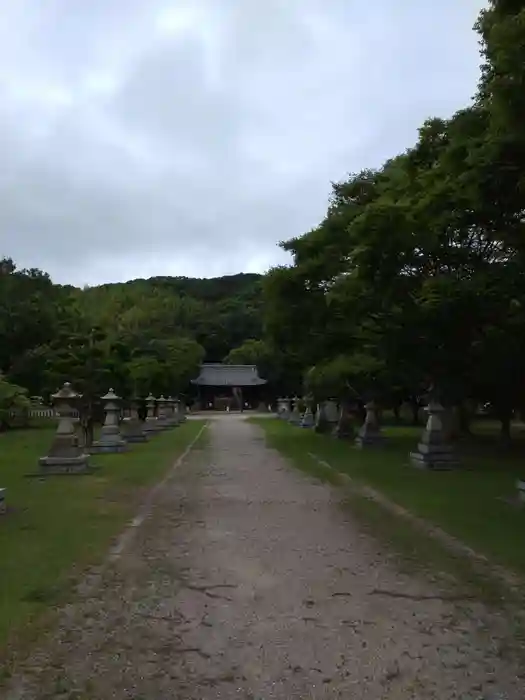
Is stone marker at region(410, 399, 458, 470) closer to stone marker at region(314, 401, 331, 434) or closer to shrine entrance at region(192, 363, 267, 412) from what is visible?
stone marker at region(314, 401, 331, 434)

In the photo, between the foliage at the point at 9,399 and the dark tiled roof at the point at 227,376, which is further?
the dark tiled roof at the point at 227,376

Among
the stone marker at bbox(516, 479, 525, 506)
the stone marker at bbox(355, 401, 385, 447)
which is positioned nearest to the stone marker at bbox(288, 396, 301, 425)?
the stone marker at bbox(355, 401, 385, 447)

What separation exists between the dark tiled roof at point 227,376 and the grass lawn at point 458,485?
47975 millimetres

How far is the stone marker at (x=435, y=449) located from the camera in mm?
16672

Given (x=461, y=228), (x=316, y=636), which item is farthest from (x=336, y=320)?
(x=316, y=636)

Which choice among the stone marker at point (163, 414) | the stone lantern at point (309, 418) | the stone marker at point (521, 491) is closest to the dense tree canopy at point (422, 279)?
the stone marker at point (521, 491)

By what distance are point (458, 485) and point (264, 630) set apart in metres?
9.29

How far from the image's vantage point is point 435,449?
55.2 feet

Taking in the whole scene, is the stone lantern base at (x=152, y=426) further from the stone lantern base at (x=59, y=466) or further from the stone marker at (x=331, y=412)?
the stone lantern base at (x=59, y=466)

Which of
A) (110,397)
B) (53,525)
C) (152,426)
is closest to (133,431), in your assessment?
(110,397)

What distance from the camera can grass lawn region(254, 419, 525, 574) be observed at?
349 inches

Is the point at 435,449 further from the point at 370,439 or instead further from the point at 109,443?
the point at 109,443

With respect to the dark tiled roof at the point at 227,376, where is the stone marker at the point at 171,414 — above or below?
below

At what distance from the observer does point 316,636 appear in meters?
5.22
